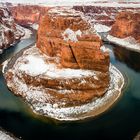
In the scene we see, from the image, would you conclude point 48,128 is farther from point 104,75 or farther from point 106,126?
point 104,75

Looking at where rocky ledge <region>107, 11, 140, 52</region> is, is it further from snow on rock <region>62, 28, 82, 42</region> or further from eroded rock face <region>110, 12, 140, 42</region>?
snow on rock <region>62, 28, 82, 42</region>

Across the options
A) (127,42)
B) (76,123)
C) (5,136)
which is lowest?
(127,42)

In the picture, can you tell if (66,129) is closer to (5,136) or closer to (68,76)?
(5,136)

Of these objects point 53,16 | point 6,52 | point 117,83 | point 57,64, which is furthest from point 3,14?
point 117,83

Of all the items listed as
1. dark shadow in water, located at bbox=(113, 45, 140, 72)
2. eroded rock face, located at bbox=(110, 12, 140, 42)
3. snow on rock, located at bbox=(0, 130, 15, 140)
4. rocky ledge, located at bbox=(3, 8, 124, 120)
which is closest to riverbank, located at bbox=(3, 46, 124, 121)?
rocky ledge, located at bbox=(3, 8, 124, 120)

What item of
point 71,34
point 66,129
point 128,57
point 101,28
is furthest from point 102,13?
point 66,129
